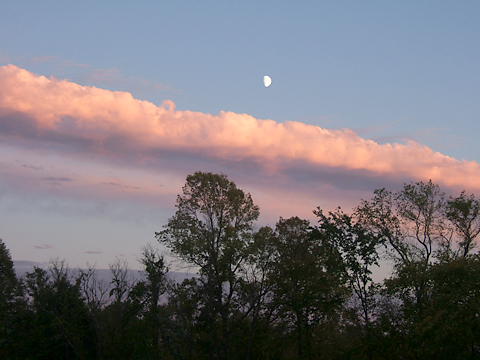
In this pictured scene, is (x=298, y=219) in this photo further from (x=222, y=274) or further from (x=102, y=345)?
(x=102, y=345)

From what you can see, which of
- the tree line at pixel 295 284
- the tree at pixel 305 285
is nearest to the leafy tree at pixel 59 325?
the tree line at pixel 295 284

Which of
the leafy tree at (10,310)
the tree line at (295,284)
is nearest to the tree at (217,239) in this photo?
the tree line at (295,284)

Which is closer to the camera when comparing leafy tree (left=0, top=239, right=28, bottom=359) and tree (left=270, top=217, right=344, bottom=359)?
tree (left=270, top=217, right=344, bottom=359)

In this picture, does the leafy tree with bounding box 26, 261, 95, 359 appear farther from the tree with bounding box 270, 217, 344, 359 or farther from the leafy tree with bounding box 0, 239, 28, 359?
the tree with bounding box 270, 217, 344, 359

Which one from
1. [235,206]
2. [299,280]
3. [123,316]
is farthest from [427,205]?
[123,316]

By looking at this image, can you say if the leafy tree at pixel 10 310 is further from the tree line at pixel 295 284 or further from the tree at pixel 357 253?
the tree at pixel 357 253

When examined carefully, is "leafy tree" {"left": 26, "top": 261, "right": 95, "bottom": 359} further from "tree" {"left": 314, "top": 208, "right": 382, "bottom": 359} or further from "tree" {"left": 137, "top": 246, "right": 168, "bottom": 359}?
"tree" {"left": 314, "top": 208, "right": 382, "bottom": 359}

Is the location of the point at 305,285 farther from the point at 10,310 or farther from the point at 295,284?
the point at 10,310

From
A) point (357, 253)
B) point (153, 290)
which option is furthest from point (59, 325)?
point (357, 253)

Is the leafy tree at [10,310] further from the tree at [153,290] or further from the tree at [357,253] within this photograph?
the tree at [357,253]

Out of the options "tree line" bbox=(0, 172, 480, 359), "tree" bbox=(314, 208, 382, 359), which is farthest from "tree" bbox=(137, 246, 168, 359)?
"tree" bbox=(314, 208, 382, 359)

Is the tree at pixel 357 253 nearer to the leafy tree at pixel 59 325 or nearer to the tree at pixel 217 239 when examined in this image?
the tree at pixel 217 239

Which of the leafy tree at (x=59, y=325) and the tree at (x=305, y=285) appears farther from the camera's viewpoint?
the leafy tree at (x=59, y=325)

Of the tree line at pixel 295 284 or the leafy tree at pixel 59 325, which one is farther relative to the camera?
the leafy tree at pixel 59 325
